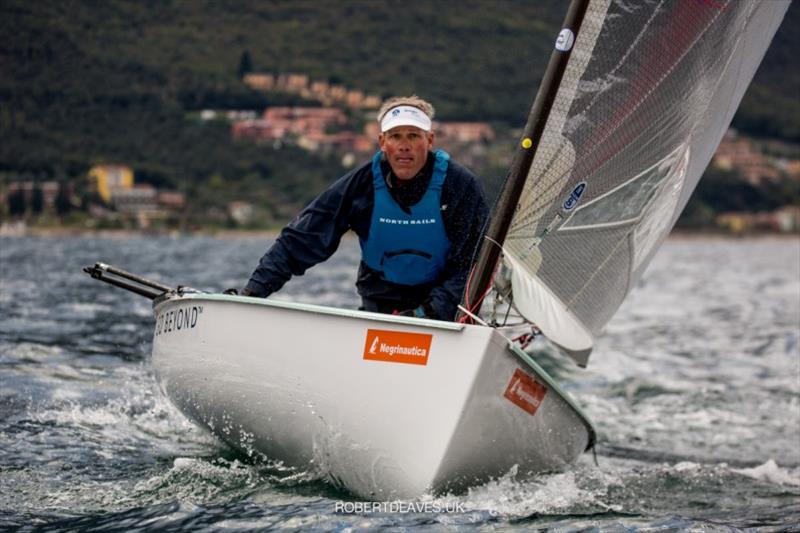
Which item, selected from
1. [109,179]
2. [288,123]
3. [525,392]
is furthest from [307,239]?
[288,123]

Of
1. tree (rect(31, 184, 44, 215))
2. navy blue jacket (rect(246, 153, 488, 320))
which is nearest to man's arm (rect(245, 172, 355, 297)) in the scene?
navy blue jacket (rect(246, 153, 488, 320))

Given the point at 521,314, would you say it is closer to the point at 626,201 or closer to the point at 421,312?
the point at 421,312

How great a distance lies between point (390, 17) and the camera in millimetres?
56469

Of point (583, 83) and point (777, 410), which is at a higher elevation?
point (583, 83)

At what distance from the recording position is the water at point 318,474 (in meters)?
3.89

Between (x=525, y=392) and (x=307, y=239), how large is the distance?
1243 millimetres

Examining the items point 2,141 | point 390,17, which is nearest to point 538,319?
point 2,141

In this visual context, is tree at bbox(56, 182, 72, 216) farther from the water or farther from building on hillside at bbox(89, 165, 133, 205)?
the water

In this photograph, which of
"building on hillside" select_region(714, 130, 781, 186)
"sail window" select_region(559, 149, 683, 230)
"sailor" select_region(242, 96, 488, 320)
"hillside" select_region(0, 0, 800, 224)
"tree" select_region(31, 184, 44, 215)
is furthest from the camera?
"building on hillside" select_region(714, 130, 781, 186)

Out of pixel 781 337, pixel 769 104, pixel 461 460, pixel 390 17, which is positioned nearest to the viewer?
pixel 461 460

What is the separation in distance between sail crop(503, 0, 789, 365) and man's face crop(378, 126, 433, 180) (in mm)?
529

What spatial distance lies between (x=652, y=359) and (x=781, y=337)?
288cm

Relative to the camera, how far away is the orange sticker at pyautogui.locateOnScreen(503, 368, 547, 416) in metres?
3.96

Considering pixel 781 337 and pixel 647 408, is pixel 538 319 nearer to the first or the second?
pixel 647 408
